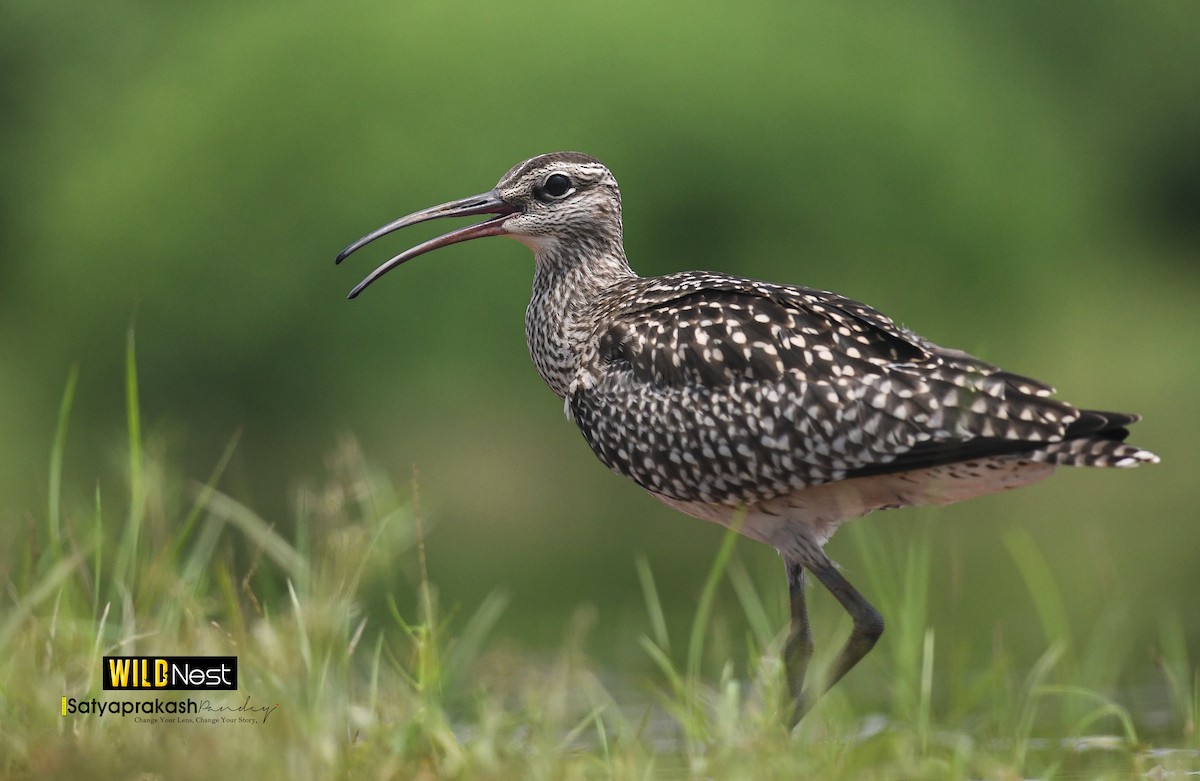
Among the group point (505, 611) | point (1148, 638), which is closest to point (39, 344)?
point (505, 611)

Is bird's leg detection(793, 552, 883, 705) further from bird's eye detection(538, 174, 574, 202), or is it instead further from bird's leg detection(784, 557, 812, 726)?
bird's eye detection(538, 174, 574, 202)

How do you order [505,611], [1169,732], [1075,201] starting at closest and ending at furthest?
[1169,732], [505,611], [1075,201]

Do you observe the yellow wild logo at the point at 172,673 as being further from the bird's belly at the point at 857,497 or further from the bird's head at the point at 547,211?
the bird's head at the point at 547,211

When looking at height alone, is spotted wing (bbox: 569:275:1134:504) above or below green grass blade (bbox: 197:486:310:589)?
above

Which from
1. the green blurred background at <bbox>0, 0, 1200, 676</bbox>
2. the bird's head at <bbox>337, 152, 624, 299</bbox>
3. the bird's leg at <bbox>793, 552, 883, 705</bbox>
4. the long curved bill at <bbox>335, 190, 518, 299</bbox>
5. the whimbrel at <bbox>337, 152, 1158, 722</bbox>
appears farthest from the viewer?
the green blurred background at <bbox>0, 0, 1200, 676</bbox>

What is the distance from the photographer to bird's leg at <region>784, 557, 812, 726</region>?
8.16 m

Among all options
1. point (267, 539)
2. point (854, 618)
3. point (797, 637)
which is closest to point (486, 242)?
point (797, 637)

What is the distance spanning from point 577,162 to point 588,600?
23.5ft

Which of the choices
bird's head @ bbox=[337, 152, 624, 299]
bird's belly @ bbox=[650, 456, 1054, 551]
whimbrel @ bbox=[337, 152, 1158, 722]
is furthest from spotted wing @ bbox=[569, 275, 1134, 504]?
bird's head @ bbox=[337, 152, 624, 299]

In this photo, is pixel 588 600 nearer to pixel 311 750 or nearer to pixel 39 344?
pixel 311 750

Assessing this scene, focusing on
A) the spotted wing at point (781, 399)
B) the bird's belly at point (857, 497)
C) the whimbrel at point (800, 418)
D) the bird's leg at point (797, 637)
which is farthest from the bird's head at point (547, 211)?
the bird's leg at point (797, 637)

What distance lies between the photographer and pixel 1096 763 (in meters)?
7.61

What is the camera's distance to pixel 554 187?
30.6ft

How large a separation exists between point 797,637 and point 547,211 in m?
2.60
